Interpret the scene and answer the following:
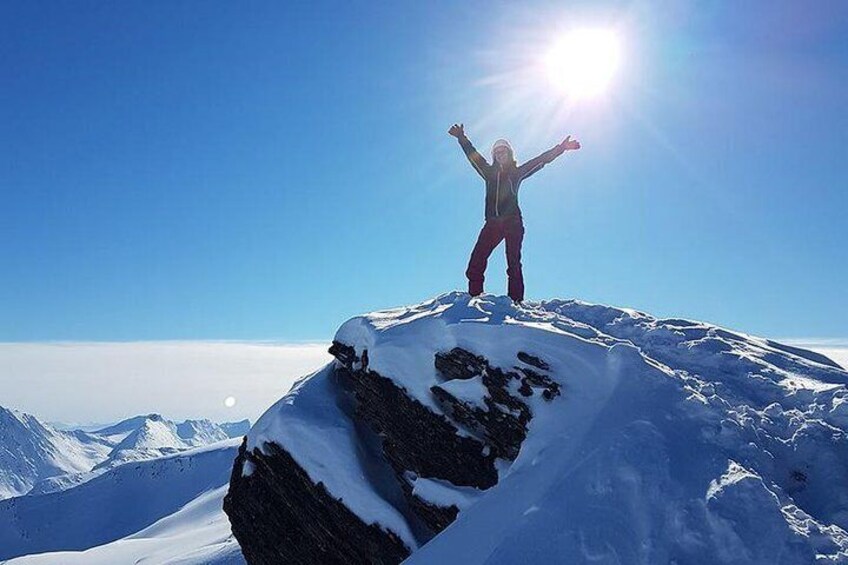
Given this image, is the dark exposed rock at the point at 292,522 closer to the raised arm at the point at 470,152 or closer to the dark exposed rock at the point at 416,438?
the dark exposed rock at the point at 416,438

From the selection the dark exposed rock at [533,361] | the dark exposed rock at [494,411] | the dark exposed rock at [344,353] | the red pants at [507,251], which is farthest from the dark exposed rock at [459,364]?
the dark exposed rock at [344,353]

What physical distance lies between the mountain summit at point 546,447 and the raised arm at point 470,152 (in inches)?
147

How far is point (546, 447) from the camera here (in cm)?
861

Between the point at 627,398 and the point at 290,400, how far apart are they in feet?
33.9

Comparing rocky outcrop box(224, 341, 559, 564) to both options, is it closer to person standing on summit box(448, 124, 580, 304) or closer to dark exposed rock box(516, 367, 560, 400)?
dark exposed rock box(516, 367, 560, 400)

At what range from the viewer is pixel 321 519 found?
13.0m

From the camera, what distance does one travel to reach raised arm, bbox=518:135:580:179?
1401 centimetres

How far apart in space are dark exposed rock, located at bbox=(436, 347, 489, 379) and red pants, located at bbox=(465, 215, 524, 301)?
298cm

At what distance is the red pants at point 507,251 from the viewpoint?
1373 cm

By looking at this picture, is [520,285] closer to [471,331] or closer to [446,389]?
[471,331]

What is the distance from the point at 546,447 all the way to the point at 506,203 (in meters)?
7.17

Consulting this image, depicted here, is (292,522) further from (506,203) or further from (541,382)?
(506,203)

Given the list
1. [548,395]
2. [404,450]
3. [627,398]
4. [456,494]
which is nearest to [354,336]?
[404,450]

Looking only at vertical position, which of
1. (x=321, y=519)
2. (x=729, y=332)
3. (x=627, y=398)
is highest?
(x=729, y=332)
